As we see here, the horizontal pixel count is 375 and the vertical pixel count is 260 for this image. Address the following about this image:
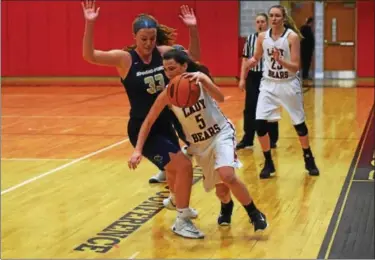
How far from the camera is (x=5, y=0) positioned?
21.8m

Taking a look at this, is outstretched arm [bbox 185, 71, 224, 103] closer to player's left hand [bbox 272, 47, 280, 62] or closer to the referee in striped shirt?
player's left hand [bbox 272, 47, 280, 62]

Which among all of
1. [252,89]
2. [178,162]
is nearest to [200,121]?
[178,162]

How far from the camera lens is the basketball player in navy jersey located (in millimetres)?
5148

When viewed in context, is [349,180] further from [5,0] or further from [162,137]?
[5,0]

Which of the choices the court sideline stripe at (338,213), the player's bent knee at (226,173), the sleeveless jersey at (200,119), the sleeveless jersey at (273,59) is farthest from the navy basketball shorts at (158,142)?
the sleeveless jersey at (273,59)

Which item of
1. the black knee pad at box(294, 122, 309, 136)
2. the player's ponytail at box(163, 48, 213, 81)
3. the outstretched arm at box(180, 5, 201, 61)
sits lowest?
the black knee pad at box(294, 122, 309, 136)

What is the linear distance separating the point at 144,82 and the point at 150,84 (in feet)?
0.16

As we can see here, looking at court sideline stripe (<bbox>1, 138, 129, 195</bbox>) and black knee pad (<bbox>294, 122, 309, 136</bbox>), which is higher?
black knee pad (<bbox>294, 122, 309, 136</bbox>)

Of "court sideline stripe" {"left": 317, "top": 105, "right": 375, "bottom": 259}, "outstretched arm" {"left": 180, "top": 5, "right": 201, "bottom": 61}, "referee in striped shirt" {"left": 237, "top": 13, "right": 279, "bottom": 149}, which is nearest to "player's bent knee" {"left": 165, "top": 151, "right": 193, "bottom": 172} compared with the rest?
"outstretched arm" {"left": 180, "top": 5, "right": 201, "bottom": 61}

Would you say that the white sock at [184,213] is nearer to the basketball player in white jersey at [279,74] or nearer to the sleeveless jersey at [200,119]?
the sleeveless jersey at [200,119]

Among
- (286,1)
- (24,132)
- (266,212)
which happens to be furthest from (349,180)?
(286,1)

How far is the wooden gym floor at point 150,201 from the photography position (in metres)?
5.12

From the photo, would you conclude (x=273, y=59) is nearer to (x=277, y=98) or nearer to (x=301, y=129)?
(x=277, y=98)

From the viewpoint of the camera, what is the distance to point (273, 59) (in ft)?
23.8
